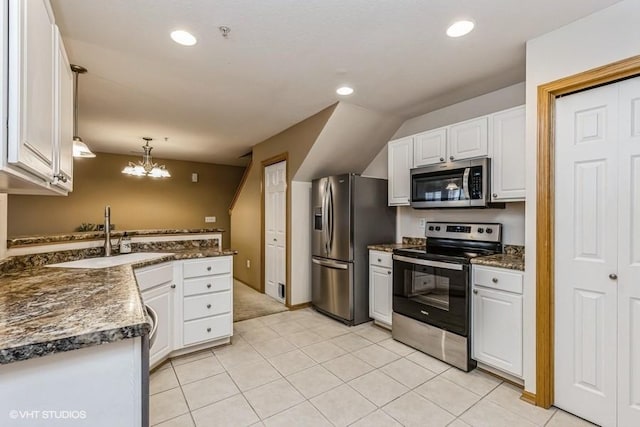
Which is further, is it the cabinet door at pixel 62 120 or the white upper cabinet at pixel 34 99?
the cabinet door at pixel 62 120

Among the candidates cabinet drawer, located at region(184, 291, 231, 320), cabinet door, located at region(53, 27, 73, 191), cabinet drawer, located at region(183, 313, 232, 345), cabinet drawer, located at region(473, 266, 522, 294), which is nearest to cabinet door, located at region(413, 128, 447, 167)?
cabinet drawer, located at region(473, 266, 522, 294)

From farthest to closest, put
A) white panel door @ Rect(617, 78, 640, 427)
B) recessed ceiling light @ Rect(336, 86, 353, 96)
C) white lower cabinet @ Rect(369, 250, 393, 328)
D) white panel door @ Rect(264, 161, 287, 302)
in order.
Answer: white panel door @ Rect(264, 161, 287, 302), white lower cabinet @ Rect(369, 250, 393, 328), recessed ceiling light @ Rect(336, 86, 353, 96), white panel door @ Rect(617, 78, 640, 427)

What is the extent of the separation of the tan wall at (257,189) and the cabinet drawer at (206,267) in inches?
49.4

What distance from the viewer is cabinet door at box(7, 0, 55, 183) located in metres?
0.91

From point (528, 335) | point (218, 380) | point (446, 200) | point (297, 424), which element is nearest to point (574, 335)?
point (528, 335)

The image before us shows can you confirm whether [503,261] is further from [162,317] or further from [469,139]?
[162,317]

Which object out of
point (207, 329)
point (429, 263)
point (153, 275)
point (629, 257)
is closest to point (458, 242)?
point (429, 263)

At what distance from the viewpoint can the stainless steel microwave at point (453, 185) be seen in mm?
2553

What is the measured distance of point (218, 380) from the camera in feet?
7.60

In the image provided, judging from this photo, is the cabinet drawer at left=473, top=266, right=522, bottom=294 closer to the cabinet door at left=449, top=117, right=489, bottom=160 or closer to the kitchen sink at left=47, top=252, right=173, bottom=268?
the cabinet door at left=449, top=117, right=489, bottom=160

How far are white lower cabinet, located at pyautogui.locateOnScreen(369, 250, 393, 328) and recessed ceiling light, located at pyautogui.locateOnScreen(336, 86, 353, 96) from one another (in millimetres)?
1685

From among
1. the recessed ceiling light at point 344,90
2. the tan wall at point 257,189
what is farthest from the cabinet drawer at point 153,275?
the recessed ceiling light at point 344,90

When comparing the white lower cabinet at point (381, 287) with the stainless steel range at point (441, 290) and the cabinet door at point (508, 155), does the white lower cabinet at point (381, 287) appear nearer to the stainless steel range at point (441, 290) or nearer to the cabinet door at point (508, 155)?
the stainless steel range at point (441, 290)

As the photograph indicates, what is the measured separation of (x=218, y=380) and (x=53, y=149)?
6.18ft
